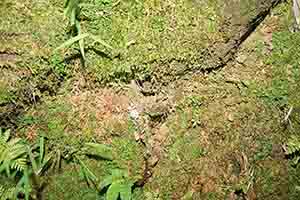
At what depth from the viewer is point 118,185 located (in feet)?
10.2

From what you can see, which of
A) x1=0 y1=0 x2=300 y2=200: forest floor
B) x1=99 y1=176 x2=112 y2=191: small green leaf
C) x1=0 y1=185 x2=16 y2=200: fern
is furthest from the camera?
x1=99 y1=176 x2=112 y2=191: small green leaf

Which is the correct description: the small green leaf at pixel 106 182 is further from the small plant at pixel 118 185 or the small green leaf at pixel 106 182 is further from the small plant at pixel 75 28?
the small plant at pixel 75 28

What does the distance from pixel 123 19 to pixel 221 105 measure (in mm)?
1117

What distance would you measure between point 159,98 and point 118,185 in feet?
2.49

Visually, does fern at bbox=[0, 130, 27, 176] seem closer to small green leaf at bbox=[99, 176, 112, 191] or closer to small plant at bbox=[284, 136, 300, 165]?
small green leaf at bbox=[99, 176, 112, 191]

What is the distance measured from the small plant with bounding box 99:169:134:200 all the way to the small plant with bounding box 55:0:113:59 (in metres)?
0.99

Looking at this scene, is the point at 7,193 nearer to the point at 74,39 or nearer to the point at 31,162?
the point at 31,162

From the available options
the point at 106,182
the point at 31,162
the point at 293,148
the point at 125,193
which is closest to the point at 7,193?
the point at 31,162

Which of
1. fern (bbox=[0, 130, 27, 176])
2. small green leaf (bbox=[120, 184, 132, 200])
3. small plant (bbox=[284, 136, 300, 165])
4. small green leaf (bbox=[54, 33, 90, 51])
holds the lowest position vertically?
small green leaf (bbox=[120, 184, 132, 200])

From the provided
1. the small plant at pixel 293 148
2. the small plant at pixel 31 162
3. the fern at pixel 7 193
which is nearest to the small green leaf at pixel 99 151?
the small plant at pixel 31 162

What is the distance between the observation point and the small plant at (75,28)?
2711 mm

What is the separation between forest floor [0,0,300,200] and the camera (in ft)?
9.33

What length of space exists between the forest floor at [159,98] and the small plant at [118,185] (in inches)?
2.7

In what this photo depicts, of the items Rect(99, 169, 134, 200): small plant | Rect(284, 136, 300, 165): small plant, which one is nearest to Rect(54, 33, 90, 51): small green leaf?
Rect(99, 169, 134, 200): small plant
